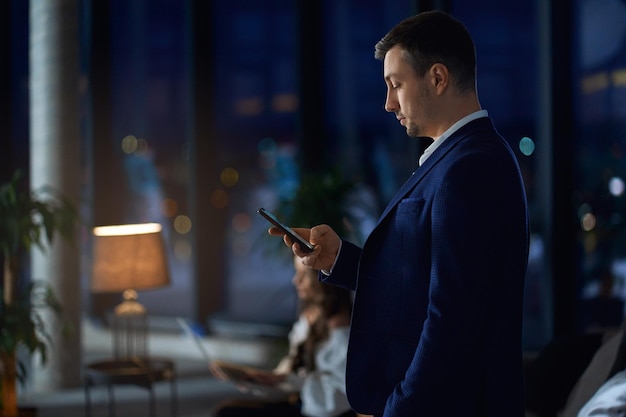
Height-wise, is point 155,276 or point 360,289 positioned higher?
point 360,289

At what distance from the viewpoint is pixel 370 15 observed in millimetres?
6340

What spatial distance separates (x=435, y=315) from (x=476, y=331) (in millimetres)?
79

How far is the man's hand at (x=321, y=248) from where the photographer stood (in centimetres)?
179

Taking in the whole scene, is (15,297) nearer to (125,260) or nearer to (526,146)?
(125,260)

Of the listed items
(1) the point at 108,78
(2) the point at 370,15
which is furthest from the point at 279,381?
(1) the point at 108,78

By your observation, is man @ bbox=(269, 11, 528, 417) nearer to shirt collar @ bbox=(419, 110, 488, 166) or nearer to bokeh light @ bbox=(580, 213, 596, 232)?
shirt collar @ bbox=(419, 110, 488, 166)

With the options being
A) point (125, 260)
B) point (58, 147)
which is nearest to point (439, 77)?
point (125, 260)

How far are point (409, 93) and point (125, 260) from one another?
3163 mm

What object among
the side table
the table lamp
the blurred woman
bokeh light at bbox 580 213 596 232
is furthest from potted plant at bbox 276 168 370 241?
the blurred woman

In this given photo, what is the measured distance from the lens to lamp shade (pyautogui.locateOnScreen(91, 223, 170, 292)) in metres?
4.48

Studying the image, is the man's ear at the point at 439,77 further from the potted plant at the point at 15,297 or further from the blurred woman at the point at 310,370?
the potted plant at the point at 15,297

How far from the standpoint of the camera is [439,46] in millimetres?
1555

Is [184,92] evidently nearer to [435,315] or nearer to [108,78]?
[108,78]

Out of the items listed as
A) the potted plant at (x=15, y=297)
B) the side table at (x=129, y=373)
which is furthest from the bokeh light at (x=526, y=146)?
the potted plant at (x=15, y=297)
